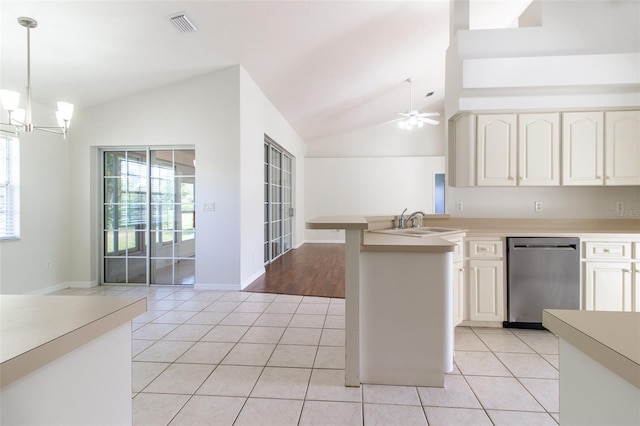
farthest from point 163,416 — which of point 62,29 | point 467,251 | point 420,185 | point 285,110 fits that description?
point 420,185

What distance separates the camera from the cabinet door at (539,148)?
305 cm

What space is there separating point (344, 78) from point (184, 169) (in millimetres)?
2883

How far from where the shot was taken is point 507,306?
2840 mm

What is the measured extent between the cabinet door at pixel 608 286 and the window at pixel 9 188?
6.03m

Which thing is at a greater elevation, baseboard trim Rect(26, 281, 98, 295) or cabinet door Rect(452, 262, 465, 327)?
cabinet door Rect(452, 262, 465, 327)

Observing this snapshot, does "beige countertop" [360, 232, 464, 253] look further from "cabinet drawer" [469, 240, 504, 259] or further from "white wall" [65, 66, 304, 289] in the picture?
"white wall" [65, 66, 304, 289]

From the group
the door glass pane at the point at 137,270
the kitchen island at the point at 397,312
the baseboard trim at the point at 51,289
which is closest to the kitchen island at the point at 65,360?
the kitchen island at the point at 397,312

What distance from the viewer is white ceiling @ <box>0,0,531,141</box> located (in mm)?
2723

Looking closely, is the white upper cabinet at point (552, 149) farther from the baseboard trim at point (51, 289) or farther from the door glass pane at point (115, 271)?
the baseboard trim at point (51, 289)

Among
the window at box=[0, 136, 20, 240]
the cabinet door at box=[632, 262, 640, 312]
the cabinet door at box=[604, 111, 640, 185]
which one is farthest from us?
the window at box=[0, 136, 20, 240]

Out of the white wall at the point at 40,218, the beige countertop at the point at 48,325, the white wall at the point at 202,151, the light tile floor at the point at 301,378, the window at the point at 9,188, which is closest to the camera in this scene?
the beige countertop at the point at 48,325

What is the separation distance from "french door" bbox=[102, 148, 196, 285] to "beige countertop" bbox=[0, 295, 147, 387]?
359 centimetres

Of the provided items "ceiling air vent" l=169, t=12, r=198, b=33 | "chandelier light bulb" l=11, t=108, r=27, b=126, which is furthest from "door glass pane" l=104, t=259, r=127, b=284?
"ceiling air vent" l=169, t=12, r=198, b=33

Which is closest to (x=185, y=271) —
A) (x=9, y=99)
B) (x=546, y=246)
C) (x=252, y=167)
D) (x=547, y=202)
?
(x=252, y=167)
